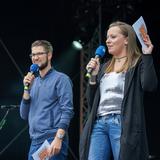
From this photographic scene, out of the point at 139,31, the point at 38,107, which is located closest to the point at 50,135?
the point at 38,107

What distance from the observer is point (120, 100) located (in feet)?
8.95

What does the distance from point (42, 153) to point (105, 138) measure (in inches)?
29.6

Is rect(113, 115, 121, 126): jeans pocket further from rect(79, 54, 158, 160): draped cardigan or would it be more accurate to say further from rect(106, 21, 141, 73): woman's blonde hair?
rect(106, 21, 141, 73): woman's blonde hair

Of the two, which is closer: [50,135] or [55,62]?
[50,135]

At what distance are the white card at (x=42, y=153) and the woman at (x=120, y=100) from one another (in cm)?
57

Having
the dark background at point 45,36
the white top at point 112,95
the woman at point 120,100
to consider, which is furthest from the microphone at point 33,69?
the dark background at point 45,36

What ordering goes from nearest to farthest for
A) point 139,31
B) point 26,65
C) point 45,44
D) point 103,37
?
point 139,31 → point 45,44 → point 103,37 → point 26,65

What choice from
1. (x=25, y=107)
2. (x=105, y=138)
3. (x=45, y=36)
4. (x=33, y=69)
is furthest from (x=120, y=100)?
(x=45, y=36)

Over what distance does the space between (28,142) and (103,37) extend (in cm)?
188

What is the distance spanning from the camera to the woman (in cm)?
260

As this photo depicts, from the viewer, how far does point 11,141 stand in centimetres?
642

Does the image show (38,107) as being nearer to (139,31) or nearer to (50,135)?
(50,135)

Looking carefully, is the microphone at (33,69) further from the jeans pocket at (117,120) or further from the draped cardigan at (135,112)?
the jeans pocket at (117,120)

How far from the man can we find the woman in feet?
1.78
